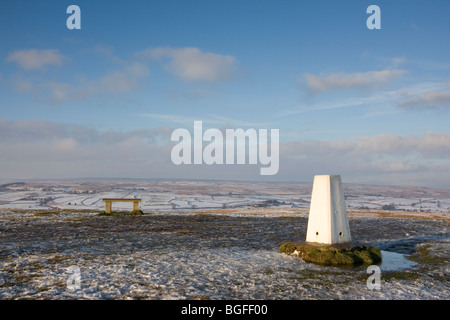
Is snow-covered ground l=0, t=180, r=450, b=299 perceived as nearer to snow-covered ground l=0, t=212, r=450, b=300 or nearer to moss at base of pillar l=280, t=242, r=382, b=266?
snow-covered ground l=0, t=212, r=450, b=300

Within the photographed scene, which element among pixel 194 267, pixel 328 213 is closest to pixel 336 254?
pixel 328 213

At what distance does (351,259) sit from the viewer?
13375 mm

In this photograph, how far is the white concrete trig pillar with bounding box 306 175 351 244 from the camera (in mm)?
14438

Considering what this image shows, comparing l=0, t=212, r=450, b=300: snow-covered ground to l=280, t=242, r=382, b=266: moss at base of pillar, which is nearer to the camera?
l=0, t=212, r=450, b=300: snow-covered ground

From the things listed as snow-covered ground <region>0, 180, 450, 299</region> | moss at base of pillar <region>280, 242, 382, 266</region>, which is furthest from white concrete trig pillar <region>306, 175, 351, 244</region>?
snow-covered ground <region>0, 180, 450, 299</region>

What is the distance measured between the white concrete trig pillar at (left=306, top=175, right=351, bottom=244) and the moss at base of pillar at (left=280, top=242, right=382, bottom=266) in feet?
1.53

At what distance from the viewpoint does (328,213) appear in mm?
14383

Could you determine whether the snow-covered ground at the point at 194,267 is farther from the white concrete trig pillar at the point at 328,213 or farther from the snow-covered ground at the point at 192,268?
the white concrete trig pillar at the point at 328,213

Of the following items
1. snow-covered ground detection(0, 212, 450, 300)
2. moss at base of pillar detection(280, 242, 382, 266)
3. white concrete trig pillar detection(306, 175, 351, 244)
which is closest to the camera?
snow-covered ground detection(0, 212, 450, 300)

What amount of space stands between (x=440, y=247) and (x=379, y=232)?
527 centimetres

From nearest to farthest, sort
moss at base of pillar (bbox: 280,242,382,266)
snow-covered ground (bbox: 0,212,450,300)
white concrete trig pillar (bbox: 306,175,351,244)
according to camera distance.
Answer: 1. snow-covered ground (bbox: 0,212,450,300)
2. moss at base of pillar (bbox: 280,242,382,266)
3. white concrete trig pillar (bbox: 306,175,351,244)
